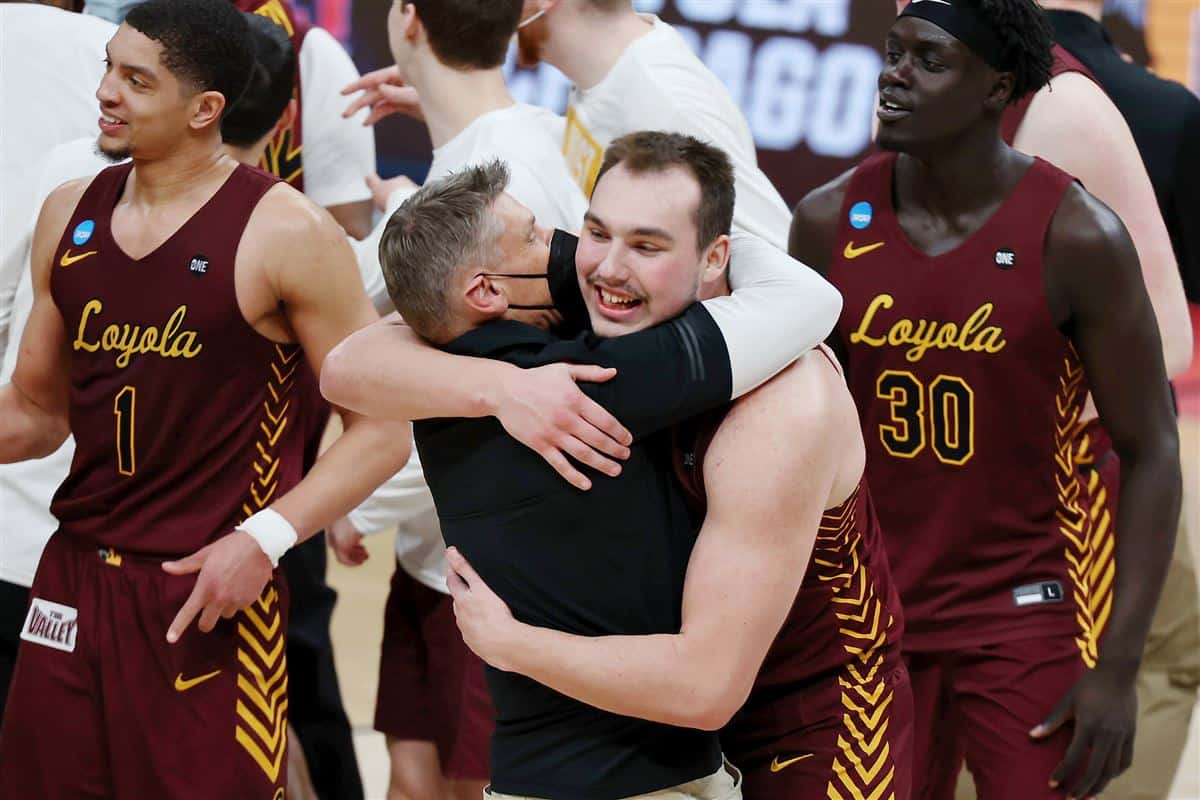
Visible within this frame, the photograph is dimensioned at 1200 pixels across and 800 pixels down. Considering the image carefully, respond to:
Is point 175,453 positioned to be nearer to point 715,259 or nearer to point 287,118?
point 715,259

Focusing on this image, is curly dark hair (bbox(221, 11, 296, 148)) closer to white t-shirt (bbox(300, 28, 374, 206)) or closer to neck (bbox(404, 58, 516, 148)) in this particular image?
neck (bbox(404, 58, 516, 148))

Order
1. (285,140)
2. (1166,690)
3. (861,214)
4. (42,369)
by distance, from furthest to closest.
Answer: (1166,690)
(285,140)
(861,214)
(42,369)

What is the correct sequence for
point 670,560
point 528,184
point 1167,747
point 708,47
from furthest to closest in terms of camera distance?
1. point 708,47
2. point 1167,747
3. point 528,184
4. point 670,560

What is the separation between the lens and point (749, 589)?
2578 millimetres

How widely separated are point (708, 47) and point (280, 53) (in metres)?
3.64

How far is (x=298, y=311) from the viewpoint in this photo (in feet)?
11.3

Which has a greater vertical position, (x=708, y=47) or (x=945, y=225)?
(x=945, y=225)

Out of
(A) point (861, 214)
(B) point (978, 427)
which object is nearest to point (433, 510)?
(A) point (861, 214)

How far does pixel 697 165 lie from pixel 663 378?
0.38 meters

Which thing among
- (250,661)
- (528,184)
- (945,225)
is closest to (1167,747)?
(945,225)

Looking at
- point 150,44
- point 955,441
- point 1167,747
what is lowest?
point 1167,747

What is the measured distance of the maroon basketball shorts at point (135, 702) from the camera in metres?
3.35

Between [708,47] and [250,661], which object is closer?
[250,661]

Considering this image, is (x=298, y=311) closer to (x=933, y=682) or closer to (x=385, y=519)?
(x=385, y=519)
